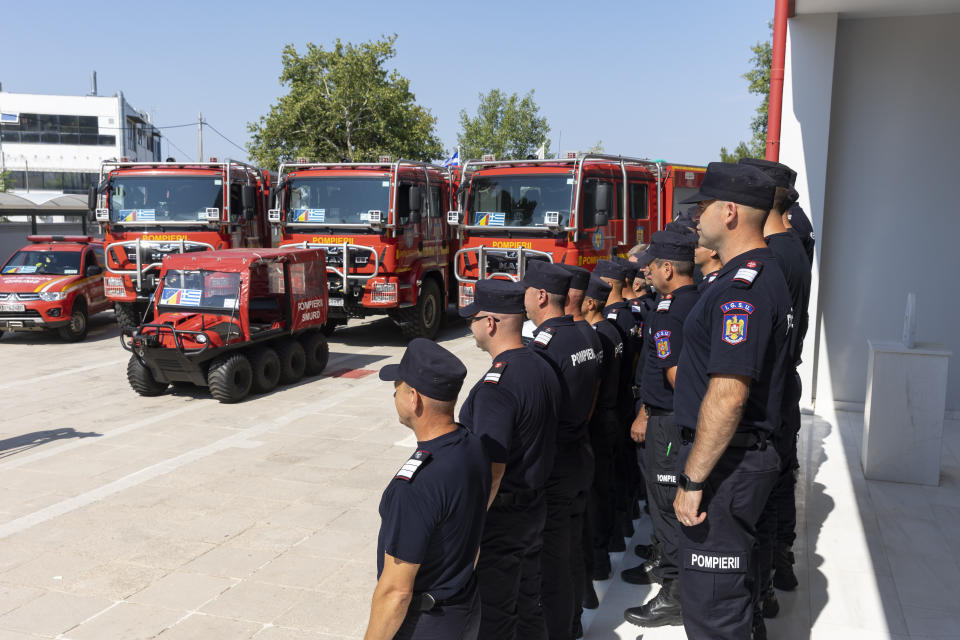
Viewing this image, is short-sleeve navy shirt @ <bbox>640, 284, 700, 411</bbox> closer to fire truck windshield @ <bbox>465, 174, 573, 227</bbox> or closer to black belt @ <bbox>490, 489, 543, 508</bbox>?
black belt @ <bbox>490, 489, 543, 508</bbox>

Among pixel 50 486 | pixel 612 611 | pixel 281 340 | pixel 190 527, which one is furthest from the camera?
pixel 281 340

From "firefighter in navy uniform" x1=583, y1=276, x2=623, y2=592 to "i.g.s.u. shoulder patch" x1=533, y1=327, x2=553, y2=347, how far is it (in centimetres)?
91

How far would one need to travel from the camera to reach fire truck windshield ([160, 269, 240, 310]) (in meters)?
9.73

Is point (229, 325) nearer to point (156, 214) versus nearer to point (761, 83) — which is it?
point (156, 214)

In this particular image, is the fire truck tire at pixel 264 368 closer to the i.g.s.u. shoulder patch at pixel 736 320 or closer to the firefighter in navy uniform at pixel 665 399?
the firefighter in navy uniform at pixel 665 399

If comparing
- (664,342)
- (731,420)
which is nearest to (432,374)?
(731,420)

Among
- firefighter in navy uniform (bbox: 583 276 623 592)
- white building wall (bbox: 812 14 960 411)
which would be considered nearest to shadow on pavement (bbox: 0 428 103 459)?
firefighter in navy uniform (bbox: 583 276 623 592)

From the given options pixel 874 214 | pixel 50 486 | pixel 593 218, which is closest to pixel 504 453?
pixel 50 486

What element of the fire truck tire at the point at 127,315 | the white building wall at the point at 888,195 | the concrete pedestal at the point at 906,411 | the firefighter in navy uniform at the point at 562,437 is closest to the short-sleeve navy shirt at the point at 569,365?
the firefighter in navy uniform at the point at 562,437

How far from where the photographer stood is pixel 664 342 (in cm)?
409

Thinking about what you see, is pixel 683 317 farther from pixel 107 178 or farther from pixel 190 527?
pixel 107 178

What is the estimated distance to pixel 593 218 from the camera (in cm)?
1184

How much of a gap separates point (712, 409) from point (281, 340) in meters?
8.61

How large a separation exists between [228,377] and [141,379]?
1.25m
